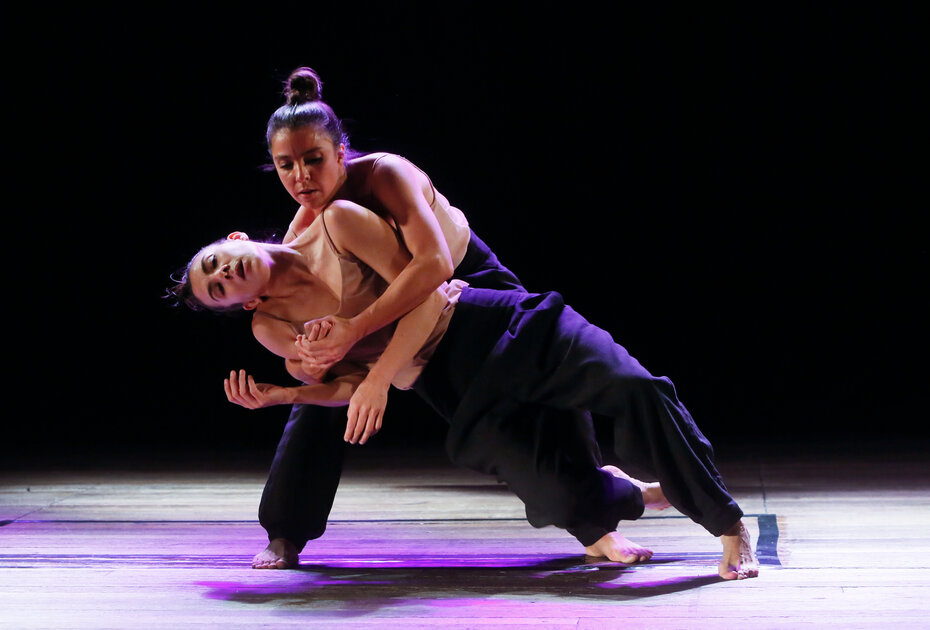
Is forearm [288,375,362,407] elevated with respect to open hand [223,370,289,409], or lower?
lower

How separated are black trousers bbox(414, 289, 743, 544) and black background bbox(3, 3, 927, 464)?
2206mm

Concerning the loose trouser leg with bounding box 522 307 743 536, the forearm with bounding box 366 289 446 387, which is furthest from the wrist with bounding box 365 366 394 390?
the loose trouser leg with bounding box 522 307 743 536

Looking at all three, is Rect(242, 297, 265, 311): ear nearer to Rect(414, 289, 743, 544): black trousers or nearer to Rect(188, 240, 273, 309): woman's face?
Rect(188, 240, 273, 309): woman's face

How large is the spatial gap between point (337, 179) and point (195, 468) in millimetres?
2330

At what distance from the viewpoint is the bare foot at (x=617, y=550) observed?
244cm

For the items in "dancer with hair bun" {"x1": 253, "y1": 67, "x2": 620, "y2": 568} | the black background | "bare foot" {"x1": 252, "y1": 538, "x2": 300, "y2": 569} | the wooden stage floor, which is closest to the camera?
the wooden stage floor

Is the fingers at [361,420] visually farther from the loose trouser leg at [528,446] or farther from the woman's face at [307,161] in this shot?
the woman's face at [307,161]

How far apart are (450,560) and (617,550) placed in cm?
40

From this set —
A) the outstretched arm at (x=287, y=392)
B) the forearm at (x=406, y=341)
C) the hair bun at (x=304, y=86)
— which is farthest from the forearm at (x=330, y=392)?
the hair bun at (x=304, y=86)

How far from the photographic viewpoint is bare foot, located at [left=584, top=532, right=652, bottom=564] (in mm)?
2436

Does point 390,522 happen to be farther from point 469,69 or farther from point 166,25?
point 166,25

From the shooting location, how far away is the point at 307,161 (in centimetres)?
230

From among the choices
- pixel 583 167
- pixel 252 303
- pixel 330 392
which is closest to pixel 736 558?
pixel 330 392

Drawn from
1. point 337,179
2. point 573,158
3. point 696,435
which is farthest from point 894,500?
point 573,158
